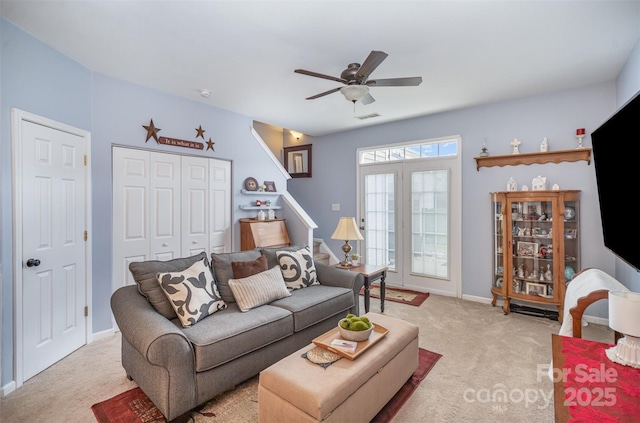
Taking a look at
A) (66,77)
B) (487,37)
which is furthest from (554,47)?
(66,77)

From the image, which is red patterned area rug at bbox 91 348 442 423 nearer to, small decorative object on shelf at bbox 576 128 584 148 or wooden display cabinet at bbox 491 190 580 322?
wooden display cabinet at bbox 491 190 580 322

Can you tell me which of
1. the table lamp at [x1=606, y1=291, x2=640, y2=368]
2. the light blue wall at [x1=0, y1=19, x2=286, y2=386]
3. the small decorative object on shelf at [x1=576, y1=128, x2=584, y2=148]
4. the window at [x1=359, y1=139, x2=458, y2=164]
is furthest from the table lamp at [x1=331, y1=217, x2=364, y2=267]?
the small decorative object on shelf at [x1=576, y1=128, x2=584, y2=148]

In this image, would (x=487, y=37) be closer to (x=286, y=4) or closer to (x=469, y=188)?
A: (x=286, y=4)

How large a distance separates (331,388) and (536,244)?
3289 mm

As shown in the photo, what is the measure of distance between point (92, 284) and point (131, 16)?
2.49m

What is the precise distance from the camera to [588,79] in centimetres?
323

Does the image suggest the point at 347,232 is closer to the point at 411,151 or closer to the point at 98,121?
the point at 411,151

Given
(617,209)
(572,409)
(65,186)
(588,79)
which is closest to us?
(572,409)

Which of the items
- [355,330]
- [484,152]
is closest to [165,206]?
[355,330]

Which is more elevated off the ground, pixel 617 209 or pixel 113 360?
pixel 617 209

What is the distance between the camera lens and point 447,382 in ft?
7.41

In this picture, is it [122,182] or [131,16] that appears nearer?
[131,16]

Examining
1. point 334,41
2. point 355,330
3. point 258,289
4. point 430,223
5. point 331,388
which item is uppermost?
point 334,41

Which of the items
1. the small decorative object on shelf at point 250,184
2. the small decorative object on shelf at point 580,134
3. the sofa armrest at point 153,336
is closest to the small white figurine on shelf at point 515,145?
the small decorative object on shelf at point 580,134
